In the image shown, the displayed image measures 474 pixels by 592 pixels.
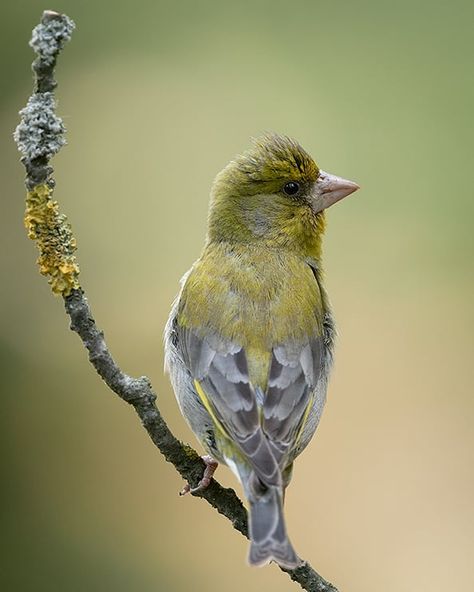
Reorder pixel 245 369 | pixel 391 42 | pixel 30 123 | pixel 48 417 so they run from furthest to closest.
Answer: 1. pixel 391 42
2. pixel 48 417
3. pixel 245 369
4. pixel 30 123

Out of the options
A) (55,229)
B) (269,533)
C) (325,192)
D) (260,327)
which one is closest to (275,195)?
(325,192)

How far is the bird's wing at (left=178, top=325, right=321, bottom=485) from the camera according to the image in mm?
3879

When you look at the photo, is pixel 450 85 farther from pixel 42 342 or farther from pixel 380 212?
pixel 42 342

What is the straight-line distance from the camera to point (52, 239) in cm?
331

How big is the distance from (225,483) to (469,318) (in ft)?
6.95

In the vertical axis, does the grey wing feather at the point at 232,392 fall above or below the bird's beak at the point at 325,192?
below

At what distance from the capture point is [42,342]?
6746 mm

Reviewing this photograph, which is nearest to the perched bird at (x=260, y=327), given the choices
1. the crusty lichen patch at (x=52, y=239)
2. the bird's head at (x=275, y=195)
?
the bird's head at (x=275, y=195)

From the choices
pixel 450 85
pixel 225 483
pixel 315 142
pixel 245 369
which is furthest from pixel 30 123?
pixel 450 85

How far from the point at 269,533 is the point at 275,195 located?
1821mm

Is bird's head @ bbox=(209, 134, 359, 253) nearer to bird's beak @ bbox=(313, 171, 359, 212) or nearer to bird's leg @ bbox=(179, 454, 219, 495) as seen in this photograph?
bird's beak @ bbox=(313, 171, 359, 212)

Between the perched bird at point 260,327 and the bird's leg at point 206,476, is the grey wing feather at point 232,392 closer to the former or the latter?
the perched bird at point 260,327

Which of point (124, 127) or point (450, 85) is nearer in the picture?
point (450, 85)

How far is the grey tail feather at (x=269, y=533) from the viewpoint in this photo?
10.8 feet
